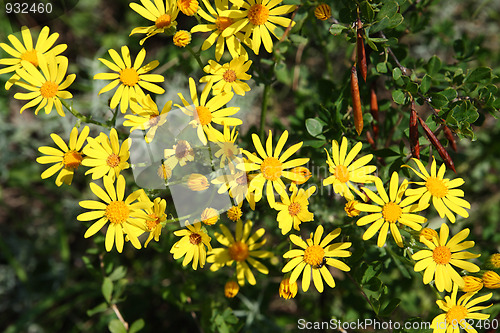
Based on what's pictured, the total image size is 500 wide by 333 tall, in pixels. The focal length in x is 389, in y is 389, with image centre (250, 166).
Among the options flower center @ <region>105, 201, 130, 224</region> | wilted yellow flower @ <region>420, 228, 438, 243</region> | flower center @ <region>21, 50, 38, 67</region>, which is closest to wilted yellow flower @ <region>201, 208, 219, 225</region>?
flower center @ <region>105, 201, 130, 224</region>

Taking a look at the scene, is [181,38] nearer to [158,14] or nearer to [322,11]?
[158,14]

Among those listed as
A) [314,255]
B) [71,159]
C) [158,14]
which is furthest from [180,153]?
[314,255]

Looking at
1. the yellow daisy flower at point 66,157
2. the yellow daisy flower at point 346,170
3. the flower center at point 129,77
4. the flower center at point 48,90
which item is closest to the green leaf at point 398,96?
the yellow daisy flower at point 346,170

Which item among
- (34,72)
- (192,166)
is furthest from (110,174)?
(34,72)

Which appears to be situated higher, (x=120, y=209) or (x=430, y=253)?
(x=120, y=209)

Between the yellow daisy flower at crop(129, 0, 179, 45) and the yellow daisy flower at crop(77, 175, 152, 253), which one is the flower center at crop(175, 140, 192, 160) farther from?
the yellow daisy flower at crop(129, 0, 179, 45)

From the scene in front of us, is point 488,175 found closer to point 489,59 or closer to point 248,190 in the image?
point 489,59

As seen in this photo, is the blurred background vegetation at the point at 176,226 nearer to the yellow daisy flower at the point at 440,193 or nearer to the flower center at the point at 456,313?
the yellow daisy flower at the point at 440,193
